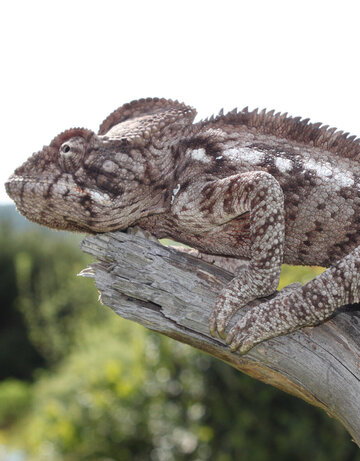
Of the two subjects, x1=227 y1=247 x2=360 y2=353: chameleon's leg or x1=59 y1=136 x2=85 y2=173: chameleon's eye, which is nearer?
x1=227 y1=247 x2=360 y2=353: chameleon's leg

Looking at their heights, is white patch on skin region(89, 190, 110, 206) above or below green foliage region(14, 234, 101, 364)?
above

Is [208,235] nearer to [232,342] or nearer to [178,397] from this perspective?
[232,342]

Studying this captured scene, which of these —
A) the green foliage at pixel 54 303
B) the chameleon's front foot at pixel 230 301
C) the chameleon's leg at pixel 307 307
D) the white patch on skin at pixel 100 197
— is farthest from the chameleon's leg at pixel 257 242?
the green foliage at pixel 54 303

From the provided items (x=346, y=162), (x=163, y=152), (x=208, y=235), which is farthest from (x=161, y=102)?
(x=346, y=162)

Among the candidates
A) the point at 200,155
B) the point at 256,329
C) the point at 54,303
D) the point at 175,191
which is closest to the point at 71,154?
the point at 175,191

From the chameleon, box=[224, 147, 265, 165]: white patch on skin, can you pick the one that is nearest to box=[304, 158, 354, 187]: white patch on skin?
the chameleon

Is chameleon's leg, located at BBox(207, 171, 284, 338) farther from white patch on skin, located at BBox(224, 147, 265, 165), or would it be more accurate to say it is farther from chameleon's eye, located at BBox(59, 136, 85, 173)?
chameleon's eye, located at BBox(59, 136, 85, 173)
